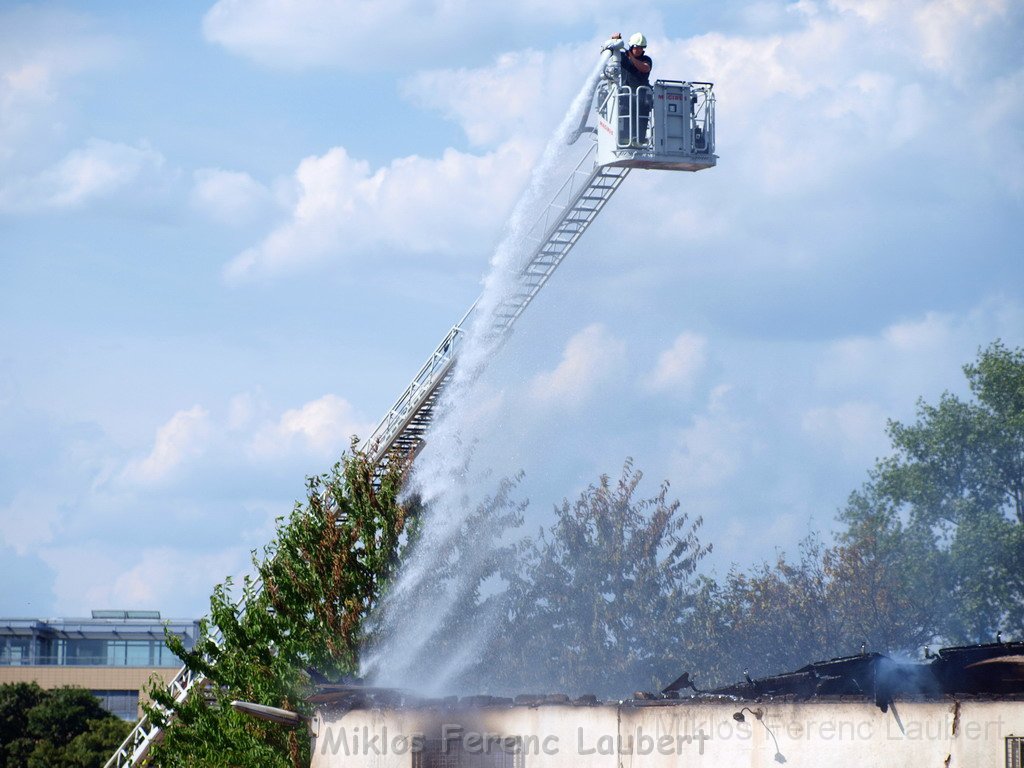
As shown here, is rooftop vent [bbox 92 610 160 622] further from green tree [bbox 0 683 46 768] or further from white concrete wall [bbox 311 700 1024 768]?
white concrete wall [bbox 311 700 1024 768]

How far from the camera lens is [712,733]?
2205 centimetres

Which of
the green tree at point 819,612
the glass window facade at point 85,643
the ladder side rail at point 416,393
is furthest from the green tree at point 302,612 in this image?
the glass window facade at point 85,643

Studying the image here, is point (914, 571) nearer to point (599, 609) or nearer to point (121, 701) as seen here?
point (599, 609)

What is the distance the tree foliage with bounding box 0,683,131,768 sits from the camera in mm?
65750

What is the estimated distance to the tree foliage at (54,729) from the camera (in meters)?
65.8

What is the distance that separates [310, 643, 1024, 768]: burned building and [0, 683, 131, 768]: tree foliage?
43.3m

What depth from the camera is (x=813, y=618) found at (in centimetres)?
5797

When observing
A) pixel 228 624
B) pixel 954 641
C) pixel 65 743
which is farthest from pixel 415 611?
pixel 65 743

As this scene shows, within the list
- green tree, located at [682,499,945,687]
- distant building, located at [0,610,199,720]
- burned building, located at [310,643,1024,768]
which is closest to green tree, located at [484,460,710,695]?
green tree, located at [682,499,945,687]

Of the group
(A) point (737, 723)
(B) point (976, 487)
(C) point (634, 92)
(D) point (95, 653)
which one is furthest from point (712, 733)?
(D) point (95, 653)

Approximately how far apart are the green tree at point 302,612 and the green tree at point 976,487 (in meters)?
34.3

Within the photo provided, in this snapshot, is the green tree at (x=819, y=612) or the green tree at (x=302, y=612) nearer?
the green tree at (x=302, y=612)

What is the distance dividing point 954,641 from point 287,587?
120 ft

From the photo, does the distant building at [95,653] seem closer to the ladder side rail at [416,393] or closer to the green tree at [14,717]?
the green tree at [14,717]
